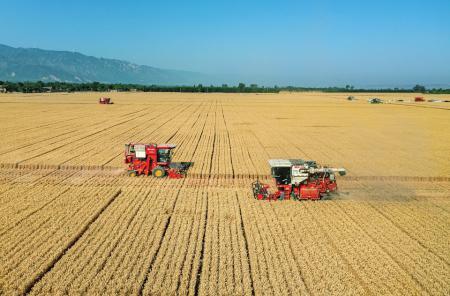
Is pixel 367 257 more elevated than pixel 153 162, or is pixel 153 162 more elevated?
pixel 153 162

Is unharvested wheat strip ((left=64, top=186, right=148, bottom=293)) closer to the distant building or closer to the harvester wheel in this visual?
the harvester wheel

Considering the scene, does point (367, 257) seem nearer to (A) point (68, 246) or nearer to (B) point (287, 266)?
(B) point (287, 266)

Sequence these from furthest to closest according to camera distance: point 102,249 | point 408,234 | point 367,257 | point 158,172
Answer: point 158,172 < point 408,234 < point 102,249 < point 367,257

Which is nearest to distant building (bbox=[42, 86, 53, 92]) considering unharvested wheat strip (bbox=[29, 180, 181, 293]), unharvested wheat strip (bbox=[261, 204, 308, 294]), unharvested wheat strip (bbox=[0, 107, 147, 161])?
unharvested wheat strip (bbox=[0, 107, 147, 161])

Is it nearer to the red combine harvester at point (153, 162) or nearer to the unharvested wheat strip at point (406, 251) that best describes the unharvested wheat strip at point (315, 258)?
the unharvested wheat strip at point (406, 251)

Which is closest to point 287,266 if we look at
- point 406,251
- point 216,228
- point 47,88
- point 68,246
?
point 216,228

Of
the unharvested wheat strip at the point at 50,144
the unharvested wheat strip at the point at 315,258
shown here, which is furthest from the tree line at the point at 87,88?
the unharvested wheat strip at the point at 315,258

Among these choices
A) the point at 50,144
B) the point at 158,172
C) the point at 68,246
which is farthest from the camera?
the point at 50,144
